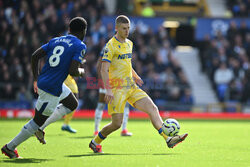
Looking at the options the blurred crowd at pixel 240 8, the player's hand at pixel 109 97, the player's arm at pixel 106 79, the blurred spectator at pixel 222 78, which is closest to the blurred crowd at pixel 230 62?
the blurred spectator at pixel 222 78

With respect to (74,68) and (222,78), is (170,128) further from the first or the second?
(222,78)

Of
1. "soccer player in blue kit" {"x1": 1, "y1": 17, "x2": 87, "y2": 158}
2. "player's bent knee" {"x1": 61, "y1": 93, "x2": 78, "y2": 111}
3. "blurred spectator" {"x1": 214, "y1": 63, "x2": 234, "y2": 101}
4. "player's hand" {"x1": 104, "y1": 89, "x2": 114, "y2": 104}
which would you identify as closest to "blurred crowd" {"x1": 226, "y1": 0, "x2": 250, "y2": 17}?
"blurred spectator" {"x1": 214, "y1": 63, "x2": 234, "y2": 101}

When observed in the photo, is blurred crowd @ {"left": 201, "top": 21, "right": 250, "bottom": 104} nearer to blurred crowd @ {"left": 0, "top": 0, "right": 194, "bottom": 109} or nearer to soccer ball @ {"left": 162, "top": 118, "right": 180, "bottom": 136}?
blurred crowd @ {"left": 0, "top": 0, "right": 194, "bottom": 109}

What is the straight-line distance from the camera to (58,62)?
7.90 meters

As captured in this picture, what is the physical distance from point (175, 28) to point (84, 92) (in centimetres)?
1051

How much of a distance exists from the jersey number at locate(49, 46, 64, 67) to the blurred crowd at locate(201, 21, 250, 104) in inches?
642

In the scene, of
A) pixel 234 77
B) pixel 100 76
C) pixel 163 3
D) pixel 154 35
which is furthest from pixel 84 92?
pixel 100 76

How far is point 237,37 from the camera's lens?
25.0 meters

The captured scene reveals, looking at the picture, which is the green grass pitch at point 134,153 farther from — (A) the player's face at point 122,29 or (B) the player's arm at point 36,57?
(A) the player's face at point 122,29

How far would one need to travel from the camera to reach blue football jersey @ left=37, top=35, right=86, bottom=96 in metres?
7.90

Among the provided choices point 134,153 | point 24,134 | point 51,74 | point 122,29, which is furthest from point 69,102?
point 122,29

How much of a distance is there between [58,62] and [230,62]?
17429 mm

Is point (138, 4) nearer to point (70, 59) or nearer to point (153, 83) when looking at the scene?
point (153, 83)

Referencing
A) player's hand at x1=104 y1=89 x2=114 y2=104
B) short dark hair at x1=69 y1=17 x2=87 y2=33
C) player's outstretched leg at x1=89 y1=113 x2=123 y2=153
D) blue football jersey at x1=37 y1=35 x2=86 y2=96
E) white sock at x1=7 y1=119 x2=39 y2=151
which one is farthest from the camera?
player's outstretched leg at x1=89 y1=113 x2=123 y2=153
